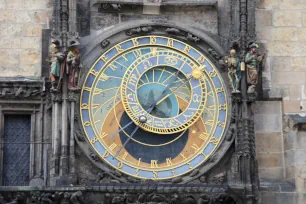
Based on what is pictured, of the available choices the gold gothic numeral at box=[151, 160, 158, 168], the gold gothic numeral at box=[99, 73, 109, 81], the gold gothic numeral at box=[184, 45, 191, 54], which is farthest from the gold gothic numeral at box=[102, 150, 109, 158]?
the gold gothic numeral at box=[184, 45, 191, 54]

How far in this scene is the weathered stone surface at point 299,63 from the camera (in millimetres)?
18312

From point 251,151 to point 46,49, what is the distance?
3226mm

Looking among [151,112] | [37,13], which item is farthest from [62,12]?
[151,112]

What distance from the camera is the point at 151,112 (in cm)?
1770

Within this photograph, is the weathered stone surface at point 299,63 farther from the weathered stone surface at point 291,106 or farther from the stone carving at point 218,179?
the stone carving at point 218,179

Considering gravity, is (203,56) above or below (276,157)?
above

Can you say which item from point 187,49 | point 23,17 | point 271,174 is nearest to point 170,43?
point 187,49

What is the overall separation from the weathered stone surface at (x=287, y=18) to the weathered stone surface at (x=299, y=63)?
534mm

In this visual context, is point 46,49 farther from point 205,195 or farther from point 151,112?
point 205,195

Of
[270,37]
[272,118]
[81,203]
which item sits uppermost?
[270,37]

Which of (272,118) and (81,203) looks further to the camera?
(272,118)

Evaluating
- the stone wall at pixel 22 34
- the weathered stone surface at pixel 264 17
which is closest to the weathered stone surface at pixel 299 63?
the weathered stone surface at pixel 264 17

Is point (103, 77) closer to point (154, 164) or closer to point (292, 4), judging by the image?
point (154, 164)

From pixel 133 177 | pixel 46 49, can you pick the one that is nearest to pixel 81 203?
pixel 133 177
